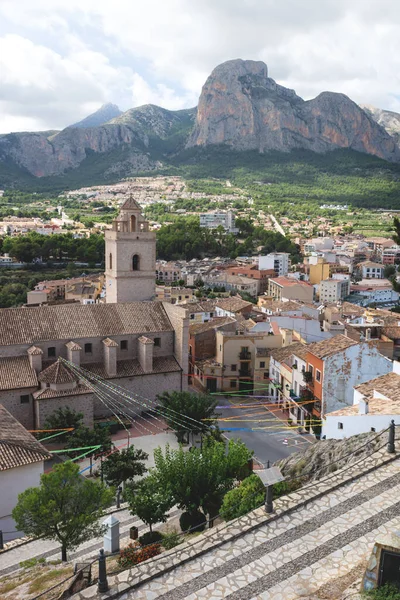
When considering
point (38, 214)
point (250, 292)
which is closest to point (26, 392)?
point (250, 292)

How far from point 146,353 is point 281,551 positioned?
667 inches

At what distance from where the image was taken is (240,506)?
35.1ft

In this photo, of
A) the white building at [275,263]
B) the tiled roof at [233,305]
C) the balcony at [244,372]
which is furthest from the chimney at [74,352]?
the white building at [275,263]

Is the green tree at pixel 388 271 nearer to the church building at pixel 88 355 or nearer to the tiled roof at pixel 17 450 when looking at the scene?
the church building at pixel 88 355

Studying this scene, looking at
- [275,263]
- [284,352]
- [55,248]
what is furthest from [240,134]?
[284,352]

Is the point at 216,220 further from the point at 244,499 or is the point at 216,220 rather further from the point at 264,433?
the point at 244,499

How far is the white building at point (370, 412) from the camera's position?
1608cm

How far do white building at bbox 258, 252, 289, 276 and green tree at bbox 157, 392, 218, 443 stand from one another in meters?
56.1

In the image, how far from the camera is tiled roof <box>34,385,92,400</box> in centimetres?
2134

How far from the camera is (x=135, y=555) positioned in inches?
385

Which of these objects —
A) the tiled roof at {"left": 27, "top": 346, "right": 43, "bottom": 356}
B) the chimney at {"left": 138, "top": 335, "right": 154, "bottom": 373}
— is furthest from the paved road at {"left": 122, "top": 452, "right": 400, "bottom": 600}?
the chimney at {"left": 138, "top": 335, "right": 154, "bottom": 373}

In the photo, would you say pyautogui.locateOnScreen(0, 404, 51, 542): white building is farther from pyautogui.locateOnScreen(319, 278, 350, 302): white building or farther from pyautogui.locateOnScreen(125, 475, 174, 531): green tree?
pyautogui.locateOnScreen(319, 278, 350, 302): white building

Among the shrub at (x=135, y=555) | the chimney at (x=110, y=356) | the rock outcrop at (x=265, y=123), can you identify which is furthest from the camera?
the rock outcrop at (x=265, y=123)

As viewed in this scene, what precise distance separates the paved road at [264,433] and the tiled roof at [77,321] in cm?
560
